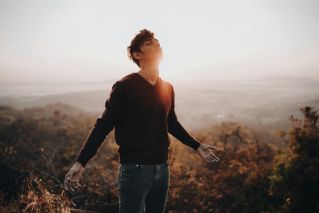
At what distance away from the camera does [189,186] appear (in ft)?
49.3

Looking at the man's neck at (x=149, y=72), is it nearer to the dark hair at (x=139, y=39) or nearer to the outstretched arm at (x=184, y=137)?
the dark hair at (x=139, y=39)

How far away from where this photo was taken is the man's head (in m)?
2.48

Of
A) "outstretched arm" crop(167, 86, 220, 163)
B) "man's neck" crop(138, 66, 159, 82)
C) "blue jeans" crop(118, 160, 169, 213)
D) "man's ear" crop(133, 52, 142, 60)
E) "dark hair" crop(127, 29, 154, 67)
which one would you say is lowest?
"blue jeans" crop(118, 160, 169, 213)

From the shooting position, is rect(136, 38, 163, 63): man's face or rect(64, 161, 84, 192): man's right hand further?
rect(136, 38, 163, 63): man's face

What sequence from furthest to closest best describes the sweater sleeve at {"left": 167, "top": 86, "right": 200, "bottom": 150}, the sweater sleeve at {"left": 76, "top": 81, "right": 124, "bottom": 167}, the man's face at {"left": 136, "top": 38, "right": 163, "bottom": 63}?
1. the sweater sleeve at {"left": 167, "top": 86, "right": 200, "bottom": 150}
2. the man's face at {"left": 136, "top": 38, "right": 163, "bottom": 63}
3. the sweater sleeve at {"left": 76, "top": 81, "right": 124, "bottom": 167}

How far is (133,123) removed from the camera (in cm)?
237

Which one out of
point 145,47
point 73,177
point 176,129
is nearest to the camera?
point 73,177

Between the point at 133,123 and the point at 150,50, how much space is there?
22.1 inches

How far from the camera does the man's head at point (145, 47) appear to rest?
2.48 m

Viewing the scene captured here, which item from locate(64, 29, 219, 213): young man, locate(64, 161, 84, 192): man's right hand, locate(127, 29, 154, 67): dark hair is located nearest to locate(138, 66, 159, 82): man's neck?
locate(64, 29, 219, 213): young man

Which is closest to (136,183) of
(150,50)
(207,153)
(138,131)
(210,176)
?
(138,131)

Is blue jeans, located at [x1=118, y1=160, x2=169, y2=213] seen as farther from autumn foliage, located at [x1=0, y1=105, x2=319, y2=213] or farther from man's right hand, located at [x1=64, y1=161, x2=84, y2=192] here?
autumn foliage, located at [x1=0, y1=105, x2=319, y2=213]

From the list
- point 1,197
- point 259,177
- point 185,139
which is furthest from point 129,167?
point 259,177

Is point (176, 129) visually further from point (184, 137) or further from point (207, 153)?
point (207, 153)
